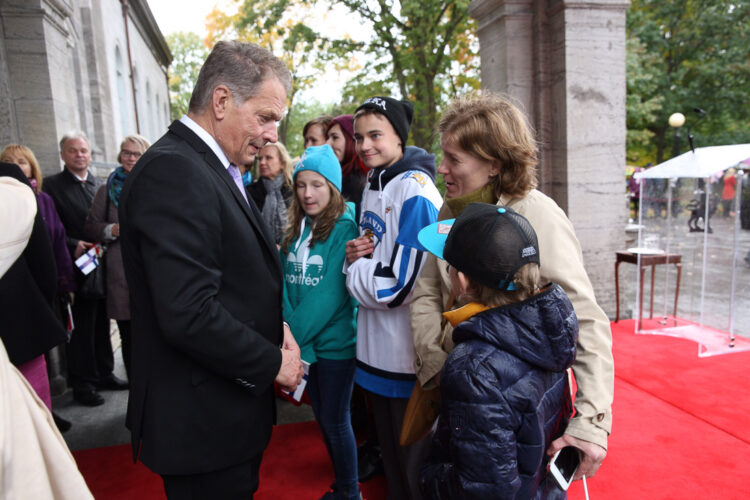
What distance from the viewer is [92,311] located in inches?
173

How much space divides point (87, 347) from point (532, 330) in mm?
4136

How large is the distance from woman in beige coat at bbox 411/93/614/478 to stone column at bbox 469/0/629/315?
366 cm

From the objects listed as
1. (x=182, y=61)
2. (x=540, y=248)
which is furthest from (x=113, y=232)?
(x=182, y=61)

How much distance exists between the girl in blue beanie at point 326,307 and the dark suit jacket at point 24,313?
120 cm

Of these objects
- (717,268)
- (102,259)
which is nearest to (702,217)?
(717,268)

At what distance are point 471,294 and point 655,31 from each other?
2391 cm

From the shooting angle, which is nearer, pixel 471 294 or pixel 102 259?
pixel 471 294

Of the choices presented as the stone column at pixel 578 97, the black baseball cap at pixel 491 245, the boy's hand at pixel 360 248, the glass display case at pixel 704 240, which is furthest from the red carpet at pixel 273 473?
the glass display case at pixel 704 240

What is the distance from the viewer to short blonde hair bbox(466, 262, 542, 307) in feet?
4.65

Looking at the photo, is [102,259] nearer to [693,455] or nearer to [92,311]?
[92,311]

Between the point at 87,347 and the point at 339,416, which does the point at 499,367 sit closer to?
the point at 339,416

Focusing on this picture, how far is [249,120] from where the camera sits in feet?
5.23

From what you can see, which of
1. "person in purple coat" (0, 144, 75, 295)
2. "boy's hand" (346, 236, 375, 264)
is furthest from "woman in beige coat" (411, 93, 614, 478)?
"person in purple coat" (0, 144, 75, 295)

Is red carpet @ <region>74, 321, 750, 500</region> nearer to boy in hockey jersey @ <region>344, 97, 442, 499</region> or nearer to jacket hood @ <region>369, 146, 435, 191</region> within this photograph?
boy in hockey jersey @ <region>344, 97, 442, 499</region>
